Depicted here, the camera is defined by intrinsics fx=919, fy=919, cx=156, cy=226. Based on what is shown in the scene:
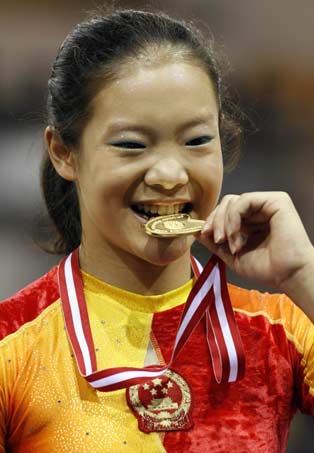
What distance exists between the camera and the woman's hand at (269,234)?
4.31ft

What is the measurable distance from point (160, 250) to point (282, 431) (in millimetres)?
370

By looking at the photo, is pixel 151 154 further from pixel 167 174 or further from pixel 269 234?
pixel 269 234

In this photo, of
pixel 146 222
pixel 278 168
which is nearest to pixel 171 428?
pixel 146 222

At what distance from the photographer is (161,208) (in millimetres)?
1457

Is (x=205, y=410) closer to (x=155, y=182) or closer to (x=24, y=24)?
(x=155, y=182)

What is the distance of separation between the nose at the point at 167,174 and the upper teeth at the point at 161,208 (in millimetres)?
45

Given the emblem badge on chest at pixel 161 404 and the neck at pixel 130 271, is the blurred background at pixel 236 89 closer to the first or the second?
the neck at pixel 130 271

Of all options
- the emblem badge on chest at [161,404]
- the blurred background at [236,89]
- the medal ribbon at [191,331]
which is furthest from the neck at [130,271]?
the blurred background at [236,89]

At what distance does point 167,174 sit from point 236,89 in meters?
1.63

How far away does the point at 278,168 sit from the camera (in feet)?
10.4

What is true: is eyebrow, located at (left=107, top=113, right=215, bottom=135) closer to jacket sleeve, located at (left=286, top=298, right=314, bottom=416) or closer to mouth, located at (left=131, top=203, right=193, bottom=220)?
mouth, located at (left=131, top=203, right=193, bottom=220)

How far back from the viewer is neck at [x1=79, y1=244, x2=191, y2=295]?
1.55 metres

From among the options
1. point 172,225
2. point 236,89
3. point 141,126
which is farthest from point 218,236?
point 236,89

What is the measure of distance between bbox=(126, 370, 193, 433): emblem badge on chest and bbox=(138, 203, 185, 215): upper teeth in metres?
0.27
